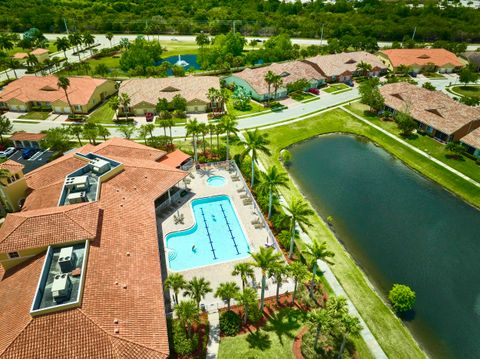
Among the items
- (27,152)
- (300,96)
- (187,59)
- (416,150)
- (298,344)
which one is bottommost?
(298,344)

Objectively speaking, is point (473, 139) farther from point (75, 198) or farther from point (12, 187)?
point (12, 187)

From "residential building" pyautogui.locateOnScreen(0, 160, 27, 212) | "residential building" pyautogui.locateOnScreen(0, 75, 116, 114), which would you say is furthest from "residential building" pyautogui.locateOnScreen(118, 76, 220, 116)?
"residential building" pyautogui.locateOnScreen(0, 160, 27, 212)

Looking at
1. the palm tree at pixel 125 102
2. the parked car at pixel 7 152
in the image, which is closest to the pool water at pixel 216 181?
the palm tree at pixel 125 102

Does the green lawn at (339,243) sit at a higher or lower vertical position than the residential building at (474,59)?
lower

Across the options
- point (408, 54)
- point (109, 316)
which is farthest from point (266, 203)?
point (408, 54)

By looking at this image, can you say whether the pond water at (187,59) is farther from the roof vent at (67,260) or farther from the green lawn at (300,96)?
the roof vent at (67,260)

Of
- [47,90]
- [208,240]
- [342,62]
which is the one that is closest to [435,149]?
[342,62]

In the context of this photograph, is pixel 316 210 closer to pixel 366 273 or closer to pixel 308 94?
pixel 366 273
